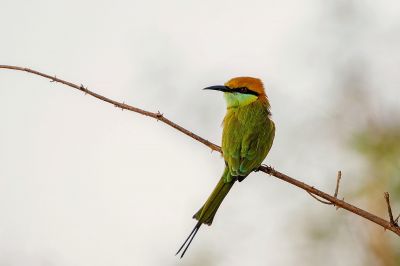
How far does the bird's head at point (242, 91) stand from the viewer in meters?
4.23

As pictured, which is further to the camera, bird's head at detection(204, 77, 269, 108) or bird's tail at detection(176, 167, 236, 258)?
bird's head at detection(204, 77, 269, 108)

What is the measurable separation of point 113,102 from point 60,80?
20 centimetres

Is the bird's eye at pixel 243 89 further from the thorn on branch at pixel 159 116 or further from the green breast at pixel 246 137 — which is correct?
the thorn on branch at pixel 159 116

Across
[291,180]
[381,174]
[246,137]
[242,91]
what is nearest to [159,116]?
[291,180]

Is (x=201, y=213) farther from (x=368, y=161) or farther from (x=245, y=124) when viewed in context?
(x=368, y=161)

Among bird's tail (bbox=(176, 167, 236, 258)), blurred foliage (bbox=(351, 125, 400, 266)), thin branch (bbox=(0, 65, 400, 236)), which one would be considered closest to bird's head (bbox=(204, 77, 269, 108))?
bird's tail (bbox=(176, 167, 236, 258))

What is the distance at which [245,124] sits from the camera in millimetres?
4031

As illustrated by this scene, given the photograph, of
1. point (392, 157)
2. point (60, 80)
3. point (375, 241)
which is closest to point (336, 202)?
point (60, 80)

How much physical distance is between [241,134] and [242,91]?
1.40 feet

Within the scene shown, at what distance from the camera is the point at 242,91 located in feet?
14.1

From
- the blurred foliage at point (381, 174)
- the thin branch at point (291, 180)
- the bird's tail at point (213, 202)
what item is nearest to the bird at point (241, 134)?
the bird's tail at point (213, 202)

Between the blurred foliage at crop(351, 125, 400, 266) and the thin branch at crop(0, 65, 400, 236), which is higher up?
the blurred foliage at crop(351, 125, 400, 266)

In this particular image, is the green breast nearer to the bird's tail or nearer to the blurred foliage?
the bird's tail

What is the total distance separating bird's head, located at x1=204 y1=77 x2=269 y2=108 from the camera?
423 cm
